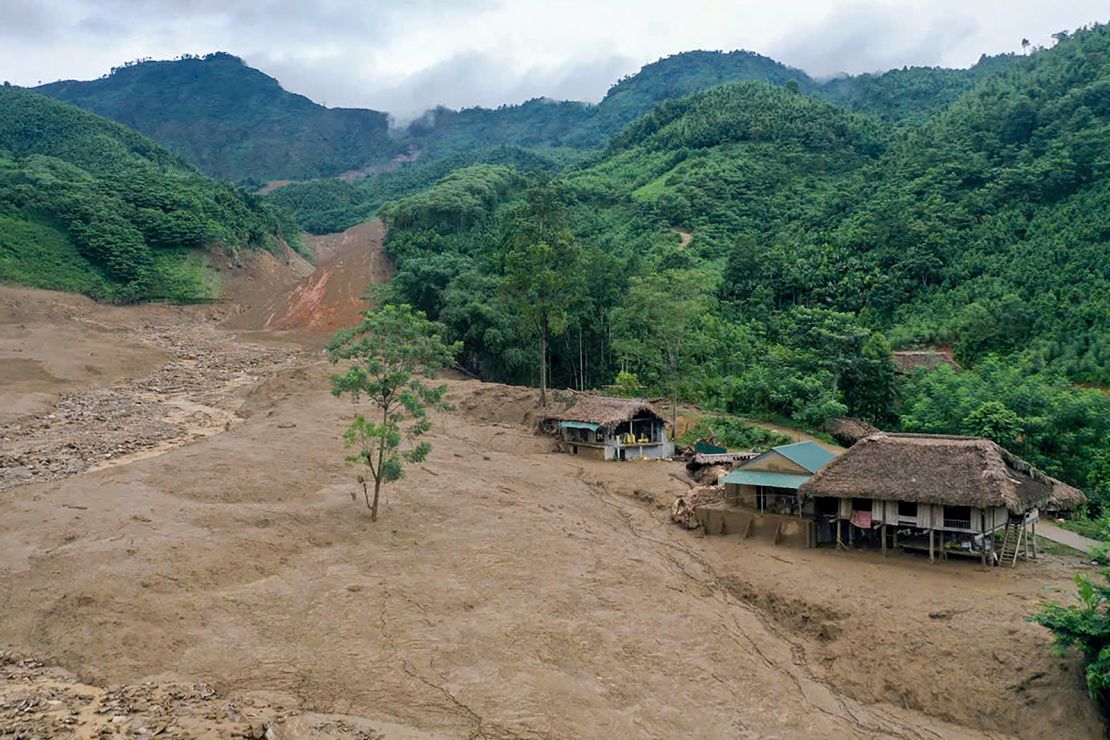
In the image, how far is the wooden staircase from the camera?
1897cm

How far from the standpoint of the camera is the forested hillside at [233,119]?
158625mm

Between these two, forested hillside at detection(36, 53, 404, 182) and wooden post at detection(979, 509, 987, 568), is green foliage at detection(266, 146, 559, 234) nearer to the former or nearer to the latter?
forested hillside at detection(36, 53, 404, 182)

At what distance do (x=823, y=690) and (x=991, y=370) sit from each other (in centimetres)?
2450

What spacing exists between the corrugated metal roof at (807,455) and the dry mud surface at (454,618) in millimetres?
2898

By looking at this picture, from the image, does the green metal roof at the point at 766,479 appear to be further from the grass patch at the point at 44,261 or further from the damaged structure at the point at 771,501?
the grass patch at the point at 44,261

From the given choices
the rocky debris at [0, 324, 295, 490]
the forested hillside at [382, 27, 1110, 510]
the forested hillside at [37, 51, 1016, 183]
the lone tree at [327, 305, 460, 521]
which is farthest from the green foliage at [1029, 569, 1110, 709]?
the forested hillside at [37, 51, 1016, 183]

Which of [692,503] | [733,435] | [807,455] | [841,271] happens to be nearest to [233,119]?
[841,271]

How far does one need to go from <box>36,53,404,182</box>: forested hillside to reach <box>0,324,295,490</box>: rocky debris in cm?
11449

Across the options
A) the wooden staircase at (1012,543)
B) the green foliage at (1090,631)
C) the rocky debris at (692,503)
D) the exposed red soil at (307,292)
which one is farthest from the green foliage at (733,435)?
the exposed red soil at (307,292)

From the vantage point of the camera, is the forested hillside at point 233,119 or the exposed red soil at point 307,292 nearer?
the exposed red soil at point 307,292

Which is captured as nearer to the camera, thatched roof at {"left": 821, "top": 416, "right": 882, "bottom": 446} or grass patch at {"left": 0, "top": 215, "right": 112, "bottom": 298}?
thatched roof at {"left": 821, "top": 416, "right": 882, "bottom": 446}

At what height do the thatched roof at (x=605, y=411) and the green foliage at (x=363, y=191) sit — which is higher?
the green foliage at (x=363, y=191)

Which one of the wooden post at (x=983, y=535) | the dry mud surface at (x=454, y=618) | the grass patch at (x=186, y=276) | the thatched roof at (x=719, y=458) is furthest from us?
the grass patch at (x=186, y=276)

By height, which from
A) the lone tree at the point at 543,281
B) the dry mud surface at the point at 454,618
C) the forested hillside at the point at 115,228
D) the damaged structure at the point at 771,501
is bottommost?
the dry mud surface at the point at 454,618
